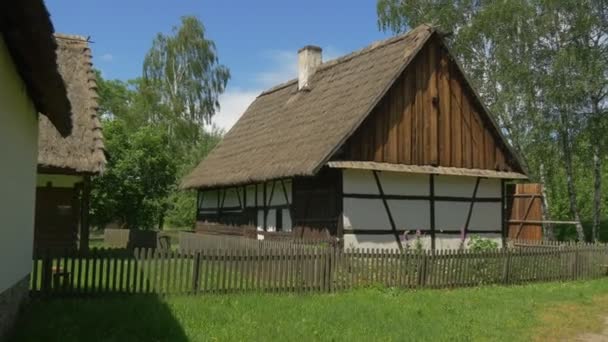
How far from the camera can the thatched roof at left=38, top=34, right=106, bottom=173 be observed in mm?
13523

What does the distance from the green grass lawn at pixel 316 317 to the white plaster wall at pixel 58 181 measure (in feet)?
23.9

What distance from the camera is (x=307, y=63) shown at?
72.9 feet

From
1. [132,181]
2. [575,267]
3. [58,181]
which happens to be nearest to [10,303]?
[58,181]

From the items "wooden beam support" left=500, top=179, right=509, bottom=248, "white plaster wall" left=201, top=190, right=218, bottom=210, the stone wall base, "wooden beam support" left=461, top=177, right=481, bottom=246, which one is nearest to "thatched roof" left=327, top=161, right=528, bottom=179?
"wooden beam support" left=461, top=177, right=481, bottom=246

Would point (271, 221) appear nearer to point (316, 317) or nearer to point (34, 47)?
point (316, 317)

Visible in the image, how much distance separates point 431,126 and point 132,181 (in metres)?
17.1

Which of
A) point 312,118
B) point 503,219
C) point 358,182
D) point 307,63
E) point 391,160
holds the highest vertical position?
point 307,63

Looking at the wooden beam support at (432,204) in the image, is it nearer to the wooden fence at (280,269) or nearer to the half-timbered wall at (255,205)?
the wooden fence at (280,269)

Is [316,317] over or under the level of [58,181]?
under

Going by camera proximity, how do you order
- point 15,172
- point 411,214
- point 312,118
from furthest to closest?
1. point 312,118
2. point 411,214
3. point 15,172

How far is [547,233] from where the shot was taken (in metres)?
27.2

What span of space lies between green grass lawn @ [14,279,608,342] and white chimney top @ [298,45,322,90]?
11.8 m

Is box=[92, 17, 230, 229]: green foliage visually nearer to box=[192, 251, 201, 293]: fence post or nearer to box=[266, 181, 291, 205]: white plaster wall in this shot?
box=[266, 181, 291, 205]: white plaster wall

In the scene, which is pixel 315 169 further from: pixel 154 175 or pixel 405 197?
pixel 154 175
